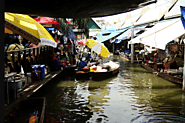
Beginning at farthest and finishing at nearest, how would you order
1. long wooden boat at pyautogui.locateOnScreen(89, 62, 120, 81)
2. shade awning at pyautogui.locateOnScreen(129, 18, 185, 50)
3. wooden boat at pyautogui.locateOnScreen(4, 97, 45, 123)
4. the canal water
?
1. long wooden boat at pyautogui.locateOnScreen(89, 62, 120, 81)
2. shade awning at pyautogui.locateOnScreen(129, 18, 185, 50)
3. the canal water
4. wooden boat at pyautogui.locateOnScreen(4, 97, 45, 123)

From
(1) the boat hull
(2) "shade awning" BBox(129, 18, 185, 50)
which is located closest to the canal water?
(1) the boat hull

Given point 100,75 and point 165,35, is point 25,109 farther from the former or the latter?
point 165,35

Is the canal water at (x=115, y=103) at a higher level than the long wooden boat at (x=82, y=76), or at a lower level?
lower

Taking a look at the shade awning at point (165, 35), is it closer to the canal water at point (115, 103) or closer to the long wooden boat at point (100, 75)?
the canal water at point (115, 103)

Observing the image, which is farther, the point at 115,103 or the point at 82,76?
the point at 82,76

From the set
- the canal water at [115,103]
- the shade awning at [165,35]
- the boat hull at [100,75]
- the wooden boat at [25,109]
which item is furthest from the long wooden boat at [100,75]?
the wooden boat at [25,109]

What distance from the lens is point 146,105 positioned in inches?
284

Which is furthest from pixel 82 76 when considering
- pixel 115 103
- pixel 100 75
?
pixel 115 103

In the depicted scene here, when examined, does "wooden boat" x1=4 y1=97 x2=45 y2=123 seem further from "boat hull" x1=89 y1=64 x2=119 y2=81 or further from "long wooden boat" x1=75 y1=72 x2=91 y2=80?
"long wooden boat" x1=75 y1=72 x2=91 y2=80

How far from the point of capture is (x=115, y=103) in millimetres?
7516

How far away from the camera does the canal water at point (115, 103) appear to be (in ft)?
19.7

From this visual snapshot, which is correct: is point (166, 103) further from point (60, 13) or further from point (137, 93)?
point (60, 13)

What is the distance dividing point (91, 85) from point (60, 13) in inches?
313

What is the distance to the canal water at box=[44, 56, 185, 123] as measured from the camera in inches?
236
